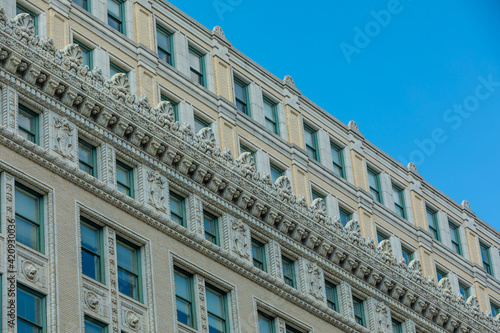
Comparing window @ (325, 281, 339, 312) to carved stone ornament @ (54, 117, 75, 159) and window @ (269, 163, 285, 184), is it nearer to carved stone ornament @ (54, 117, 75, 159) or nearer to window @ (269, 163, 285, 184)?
window @ (269, 163, 285, 184)

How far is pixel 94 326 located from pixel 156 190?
7.39 m

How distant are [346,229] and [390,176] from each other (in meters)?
9.18

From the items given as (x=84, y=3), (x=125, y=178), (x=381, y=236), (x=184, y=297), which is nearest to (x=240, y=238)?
(x=184, y=297)

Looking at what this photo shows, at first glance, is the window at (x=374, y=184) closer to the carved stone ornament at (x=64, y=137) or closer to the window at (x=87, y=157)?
the window at (x=87, y=157)

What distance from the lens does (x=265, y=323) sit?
5022cm

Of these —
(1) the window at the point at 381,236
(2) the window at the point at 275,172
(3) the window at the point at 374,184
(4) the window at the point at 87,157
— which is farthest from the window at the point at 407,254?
(4) the window at the point at 87,157

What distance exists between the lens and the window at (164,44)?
181ft

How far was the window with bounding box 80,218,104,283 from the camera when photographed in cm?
4388

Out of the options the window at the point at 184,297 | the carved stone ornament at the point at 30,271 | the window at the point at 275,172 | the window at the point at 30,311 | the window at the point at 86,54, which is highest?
the window at the point at 86,54

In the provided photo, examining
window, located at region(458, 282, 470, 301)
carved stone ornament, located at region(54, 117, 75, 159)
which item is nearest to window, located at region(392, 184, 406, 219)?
window, located at region(458, 282, 470, 301)

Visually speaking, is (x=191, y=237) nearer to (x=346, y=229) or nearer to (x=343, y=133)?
(x=346, y=229)

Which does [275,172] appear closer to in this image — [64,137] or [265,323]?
→ [265,323]

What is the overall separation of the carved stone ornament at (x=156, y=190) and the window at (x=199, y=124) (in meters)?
5.45

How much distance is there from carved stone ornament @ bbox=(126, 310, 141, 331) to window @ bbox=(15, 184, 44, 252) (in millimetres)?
3725
